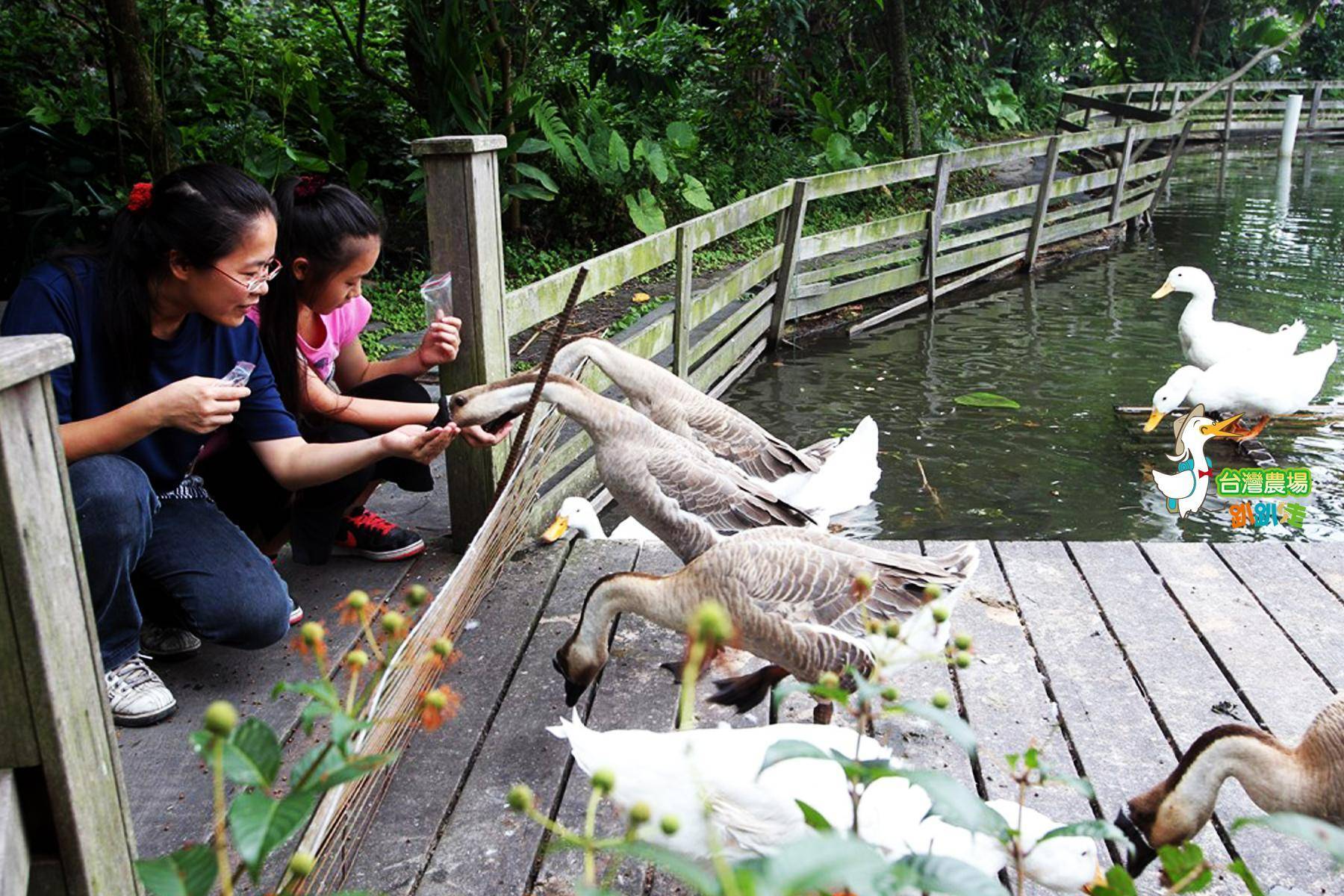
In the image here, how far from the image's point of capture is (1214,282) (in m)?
10.2

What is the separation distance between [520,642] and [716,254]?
6.43 metres

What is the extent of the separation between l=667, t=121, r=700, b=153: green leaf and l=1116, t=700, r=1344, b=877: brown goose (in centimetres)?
770

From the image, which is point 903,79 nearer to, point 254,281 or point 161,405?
point 254,281

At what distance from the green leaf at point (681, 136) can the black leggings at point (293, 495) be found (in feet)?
20.5

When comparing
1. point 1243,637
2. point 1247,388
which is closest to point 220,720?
point 1243,637

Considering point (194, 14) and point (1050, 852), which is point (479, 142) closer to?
point (1050, 852)

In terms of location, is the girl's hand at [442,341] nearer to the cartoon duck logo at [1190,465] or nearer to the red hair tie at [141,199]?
the red hair tie at [141,199]

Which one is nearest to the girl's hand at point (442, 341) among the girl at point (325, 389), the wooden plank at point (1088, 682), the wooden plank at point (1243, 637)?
the girl at point (325, 389)

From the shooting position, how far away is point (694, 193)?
898 centimetres

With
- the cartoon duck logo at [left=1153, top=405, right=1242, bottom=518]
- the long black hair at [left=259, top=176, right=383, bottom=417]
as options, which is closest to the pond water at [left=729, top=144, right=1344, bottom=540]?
the cartoon duck logo at [left=1153, top=405, right=1242, bottom=518]

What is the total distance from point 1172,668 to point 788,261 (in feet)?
18.1

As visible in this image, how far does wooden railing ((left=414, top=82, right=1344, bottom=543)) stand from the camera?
3.30m

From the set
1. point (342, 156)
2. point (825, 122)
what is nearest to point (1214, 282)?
point (825, 122)

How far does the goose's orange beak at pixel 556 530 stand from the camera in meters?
3.74
